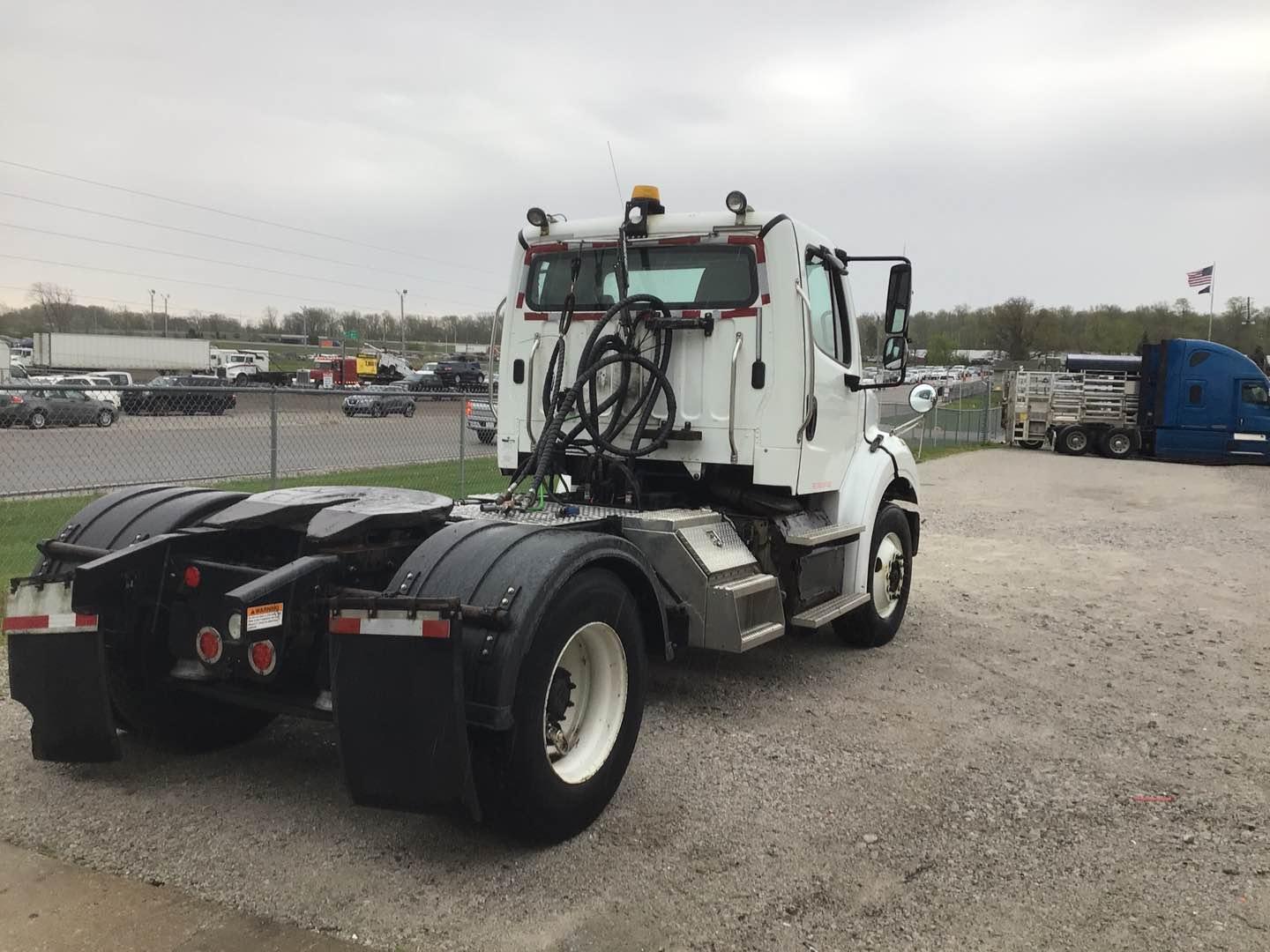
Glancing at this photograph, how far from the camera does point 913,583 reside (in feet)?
30.1

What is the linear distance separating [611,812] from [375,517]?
4.97 ft

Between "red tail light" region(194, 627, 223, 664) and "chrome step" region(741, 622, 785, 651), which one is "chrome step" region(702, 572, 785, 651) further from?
"red tail light" region(194, 627, 223, 664)

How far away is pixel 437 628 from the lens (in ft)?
10.1

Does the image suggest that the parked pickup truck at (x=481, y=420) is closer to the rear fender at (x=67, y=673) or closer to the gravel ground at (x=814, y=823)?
the gravel ground at (x=814, y=823)

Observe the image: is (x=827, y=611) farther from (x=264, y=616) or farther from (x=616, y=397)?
(x=264, y=616)

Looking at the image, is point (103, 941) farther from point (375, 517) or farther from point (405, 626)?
point (375, 517)

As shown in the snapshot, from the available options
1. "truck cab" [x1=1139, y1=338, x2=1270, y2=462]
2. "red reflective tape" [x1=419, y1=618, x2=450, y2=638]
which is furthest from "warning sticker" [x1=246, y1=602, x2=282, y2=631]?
"truck cab" [x1=1139, y1=338, x2=1270, y2=462]

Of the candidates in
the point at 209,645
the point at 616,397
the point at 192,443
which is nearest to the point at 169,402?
the point at 192,443

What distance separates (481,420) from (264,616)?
9.67m

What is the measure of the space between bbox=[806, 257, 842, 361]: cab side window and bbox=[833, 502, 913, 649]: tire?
1.28m

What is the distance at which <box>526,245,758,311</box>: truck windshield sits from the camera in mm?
5465

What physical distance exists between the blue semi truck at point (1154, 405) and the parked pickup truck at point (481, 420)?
20042mm

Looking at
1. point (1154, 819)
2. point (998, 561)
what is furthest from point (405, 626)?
point (998, 561)

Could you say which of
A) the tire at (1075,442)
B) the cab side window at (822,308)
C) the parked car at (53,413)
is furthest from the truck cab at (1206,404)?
the parked car at (53,413)
